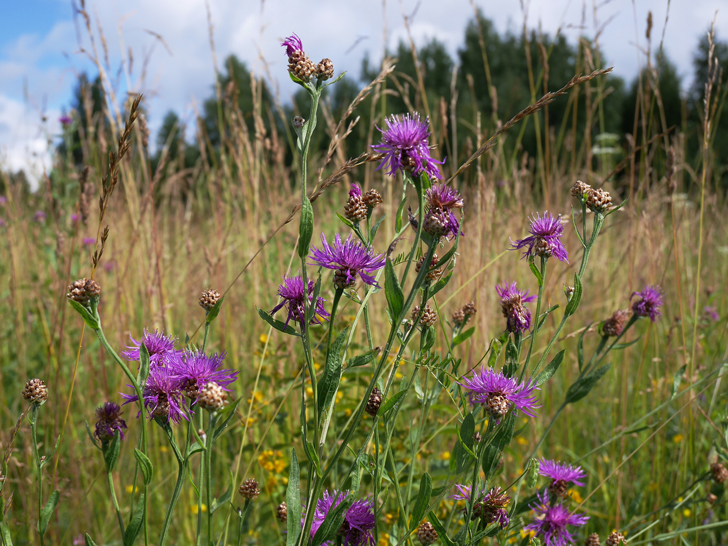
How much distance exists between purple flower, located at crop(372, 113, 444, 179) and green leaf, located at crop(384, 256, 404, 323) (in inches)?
4.4

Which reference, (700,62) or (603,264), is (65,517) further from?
(700,62)

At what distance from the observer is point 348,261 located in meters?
0.60

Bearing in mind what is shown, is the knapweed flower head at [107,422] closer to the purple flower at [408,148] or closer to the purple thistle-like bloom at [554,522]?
the purple flower at [408,148]

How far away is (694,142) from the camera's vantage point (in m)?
14.9

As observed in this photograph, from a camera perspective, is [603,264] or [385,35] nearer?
[385,35]

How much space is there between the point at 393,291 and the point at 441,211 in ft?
0.38

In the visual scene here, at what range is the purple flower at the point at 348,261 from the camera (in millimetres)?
592

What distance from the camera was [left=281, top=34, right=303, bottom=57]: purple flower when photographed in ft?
1.95

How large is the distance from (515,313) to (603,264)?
1.98m

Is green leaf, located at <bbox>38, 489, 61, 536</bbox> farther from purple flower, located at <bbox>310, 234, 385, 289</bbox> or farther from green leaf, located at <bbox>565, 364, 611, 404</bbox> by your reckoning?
green leaf, located at <bbox>565, 364, 611, 404</bbox>

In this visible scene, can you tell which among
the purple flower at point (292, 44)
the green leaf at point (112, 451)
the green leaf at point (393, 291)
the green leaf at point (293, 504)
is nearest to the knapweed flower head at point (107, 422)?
the green leaf at point (112, 451)

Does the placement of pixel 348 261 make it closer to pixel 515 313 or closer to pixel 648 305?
pixel 515 313

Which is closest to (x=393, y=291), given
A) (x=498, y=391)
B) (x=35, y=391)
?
(x=498, y=391)

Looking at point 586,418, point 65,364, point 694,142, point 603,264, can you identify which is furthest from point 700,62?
point 65,364
